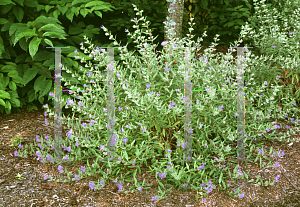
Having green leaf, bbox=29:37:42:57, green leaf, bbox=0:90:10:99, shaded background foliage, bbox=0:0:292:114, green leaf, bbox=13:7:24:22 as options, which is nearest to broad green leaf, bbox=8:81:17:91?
shaded background foliage, bbox=0:0:292:114

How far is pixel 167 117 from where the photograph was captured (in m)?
2.77

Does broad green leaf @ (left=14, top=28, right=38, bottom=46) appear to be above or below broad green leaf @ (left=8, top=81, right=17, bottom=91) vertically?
above

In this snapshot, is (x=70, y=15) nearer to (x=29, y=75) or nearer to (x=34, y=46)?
(x=34, y=46)

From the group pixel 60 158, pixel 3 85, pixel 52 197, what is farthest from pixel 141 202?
pixel 3 85

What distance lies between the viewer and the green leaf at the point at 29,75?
3.43m

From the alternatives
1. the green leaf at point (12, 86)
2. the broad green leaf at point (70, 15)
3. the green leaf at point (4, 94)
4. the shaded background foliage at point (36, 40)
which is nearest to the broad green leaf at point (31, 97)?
the shaded background foliage at point (36, 40)

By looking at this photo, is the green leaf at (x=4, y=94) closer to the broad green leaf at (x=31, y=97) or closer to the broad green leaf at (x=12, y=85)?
the broad green leaf at (x=12, y=85)

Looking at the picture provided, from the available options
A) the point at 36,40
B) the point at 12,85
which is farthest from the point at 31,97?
the point at 36,40

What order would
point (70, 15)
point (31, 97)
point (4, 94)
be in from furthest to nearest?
1. point (31, 97)
2. point (70, 15)
3. point (4, 94)

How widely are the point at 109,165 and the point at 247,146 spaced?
1564mm

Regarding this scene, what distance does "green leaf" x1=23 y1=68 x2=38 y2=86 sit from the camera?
3.43 m

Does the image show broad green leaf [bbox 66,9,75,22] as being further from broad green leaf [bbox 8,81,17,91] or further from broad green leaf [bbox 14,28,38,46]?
broad green leaf [bbox 8,81,17,91]

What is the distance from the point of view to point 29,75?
3465 mm

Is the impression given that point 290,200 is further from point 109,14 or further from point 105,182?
point 109,14
